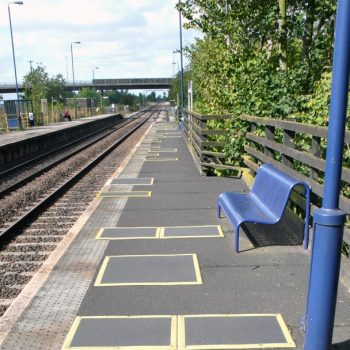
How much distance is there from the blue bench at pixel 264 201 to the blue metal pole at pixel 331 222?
2.16 meters

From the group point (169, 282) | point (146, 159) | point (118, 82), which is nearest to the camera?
point (169, 282)

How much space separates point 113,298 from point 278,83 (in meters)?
5.81

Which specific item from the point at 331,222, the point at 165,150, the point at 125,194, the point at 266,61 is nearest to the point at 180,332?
the point at 331,222

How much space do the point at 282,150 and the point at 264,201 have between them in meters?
1.05

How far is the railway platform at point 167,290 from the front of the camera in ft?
11.4

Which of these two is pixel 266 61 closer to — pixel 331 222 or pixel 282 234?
pixel 282 234

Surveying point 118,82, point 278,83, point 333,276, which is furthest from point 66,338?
point 118,82

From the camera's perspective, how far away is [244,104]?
972cm

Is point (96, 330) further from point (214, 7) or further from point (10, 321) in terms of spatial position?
point (214, 7)

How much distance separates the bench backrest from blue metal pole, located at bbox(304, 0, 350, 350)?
2.16m

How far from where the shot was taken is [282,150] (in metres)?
6.47

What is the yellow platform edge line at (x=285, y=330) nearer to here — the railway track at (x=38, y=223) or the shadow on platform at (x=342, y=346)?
the shadow on platform at (x=342, y=346)

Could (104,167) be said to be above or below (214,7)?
below

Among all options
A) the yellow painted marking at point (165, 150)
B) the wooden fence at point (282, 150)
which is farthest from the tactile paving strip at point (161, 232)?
the yellow painted marking at point (165, 150)
